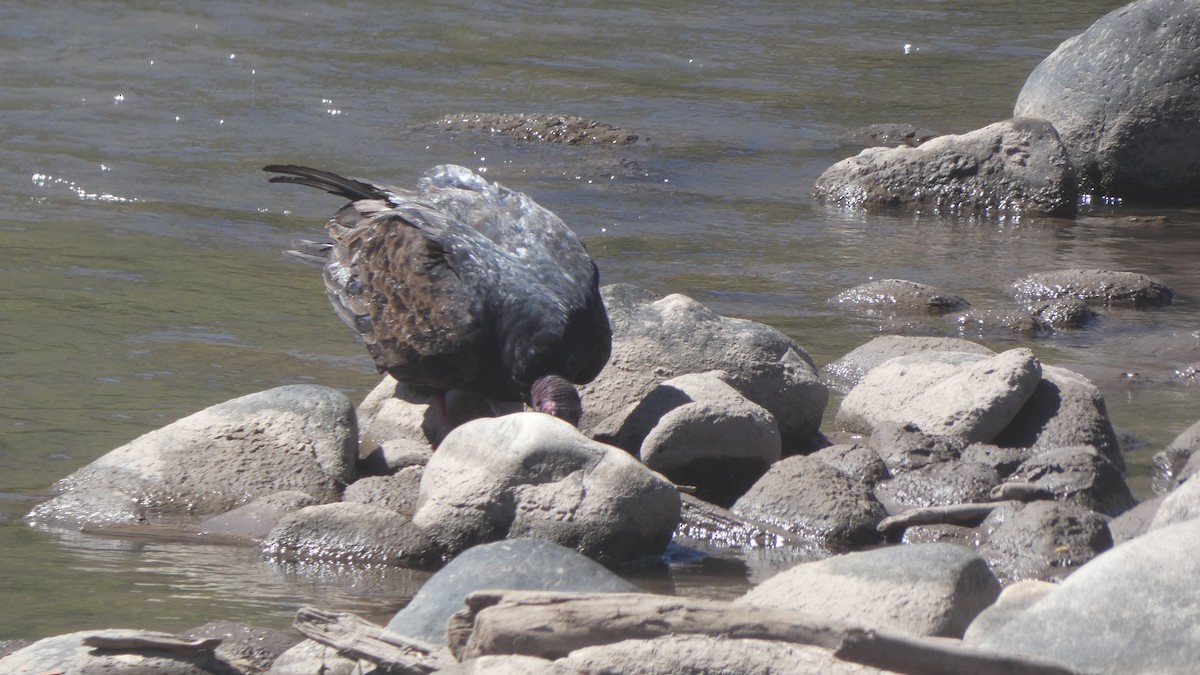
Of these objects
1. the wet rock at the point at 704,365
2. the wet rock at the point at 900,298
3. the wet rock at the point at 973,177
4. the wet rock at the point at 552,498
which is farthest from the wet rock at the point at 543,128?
the wet rock at the point at 552,498

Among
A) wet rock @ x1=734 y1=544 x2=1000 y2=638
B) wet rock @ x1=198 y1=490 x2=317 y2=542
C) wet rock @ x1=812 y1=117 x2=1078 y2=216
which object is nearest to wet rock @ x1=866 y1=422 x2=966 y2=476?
wet rock @ x1=734 y1=544 x2=1000 y2=638

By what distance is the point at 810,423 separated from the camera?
605 centimetres

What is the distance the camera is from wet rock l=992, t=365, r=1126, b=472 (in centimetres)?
562

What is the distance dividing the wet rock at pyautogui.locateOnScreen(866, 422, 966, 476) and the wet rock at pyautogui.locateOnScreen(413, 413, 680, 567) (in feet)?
3.26

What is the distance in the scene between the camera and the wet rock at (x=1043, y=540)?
474 cm

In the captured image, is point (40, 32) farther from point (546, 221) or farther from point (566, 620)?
point (566, 620)

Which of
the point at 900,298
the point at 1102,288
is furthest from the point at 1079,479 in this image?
the point at 1102,288

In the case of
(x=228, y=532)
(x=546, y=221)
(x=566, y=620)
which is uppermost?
(x=546, y=221)

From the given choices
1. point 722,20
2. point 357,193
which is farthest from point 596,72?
point 357,193

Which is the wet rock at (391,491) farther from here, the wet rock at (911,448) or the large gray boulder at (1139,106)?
the large gray boulder at (1139,106)

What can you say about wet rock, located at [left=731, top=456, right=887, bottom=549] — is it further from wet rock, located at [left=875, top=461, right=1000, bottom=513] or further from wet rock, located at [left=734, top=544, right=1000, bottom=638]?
wet rock, located at [left=734, top=544, right=1000, bottom=638]

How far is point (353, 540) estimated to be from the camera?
4852mm

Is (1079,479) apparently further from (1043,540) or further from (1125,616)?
(1125,616)

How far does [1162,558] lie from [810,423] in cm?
268
